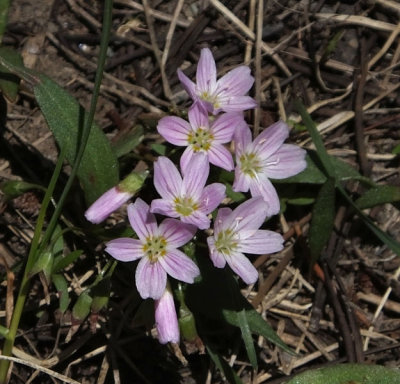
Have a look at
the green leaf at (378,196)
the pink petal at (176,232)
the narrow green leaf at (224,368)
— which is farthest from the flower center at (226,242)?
the green leaf at (378,196)

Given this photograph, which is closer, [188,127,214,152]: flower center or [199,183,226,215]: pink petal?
[199,183,226,215]: pink petal

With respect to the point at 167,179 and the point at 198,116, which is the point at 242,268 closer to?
the point at 167,179

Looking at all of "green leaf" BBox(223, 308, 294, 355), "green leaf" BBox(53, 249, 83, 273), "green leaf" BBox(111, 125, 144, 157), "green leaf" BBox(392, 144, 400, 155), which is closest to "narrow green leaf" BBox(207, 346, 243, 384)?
"green leaf" BBox(223, 308, 294, 355)

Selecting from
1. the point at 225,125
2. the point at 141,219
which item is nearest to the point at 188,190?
the point at 141,219

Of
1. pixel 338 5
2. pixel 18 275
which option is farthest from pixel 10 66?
pixel 338 5

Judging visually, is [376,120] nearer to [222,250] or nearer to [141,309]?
[222,250]

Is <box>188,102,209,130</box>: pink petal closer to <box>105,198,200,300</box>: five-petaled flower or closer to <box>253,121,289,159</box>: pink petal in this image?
<box>253,121,289,159</box>: pink petal

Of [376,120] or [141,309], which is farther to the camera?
[376,120]
